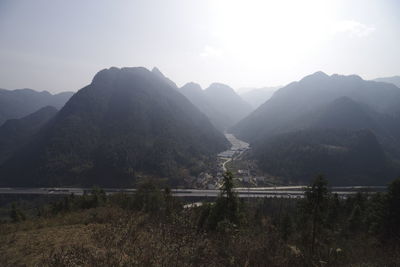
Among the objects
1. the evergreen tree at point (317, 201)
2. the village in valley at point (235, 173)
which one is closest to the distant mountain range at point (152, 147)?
the village in valley at point (235, 173)

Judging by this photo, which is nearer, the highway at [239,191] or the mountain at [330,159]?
the highway at [239,191]

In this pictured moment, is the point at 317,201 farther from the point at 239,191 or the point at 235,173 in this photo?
the point at 235,173

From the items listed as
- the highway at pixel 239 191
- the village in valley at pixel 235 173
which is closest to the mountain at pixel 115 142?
the highway at pixel 239 191

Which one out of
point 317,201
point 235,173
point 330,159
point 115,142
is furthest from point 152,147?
point 317,201

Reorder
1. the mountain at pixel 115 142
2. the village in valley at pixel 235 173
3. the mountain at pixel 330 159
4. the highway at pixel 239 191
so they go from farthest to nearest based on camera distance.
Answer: the mountain at pixel 115 142 → the mountain at pixel 330 159 → the village in valley at pixel 235 173 → the highway at pixel 239 191

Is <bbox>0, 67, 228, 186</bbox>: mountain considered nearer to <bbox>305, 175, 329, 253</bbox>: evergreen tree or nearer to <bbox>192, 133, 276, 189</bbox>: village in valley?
<bbox>192, 133, 276, 189</bbox>: village in valley

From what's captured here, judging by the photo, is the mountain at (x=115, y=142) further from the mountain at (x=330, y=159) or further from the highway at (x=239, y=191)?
the mountain at (x=330, y=159)

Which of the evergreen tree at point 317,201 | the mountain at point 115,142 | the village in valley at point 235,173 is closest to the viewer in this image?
the evergreen tree at point 317,201

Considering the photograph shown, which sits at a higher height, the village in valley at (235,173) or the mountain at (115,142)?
the mountain at (115,142)

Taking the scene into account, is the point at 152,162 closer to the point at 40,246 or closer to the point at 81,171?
the point at 81,171

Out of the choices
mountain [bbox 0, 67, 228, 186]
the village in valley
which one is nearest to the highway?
the village in valley
